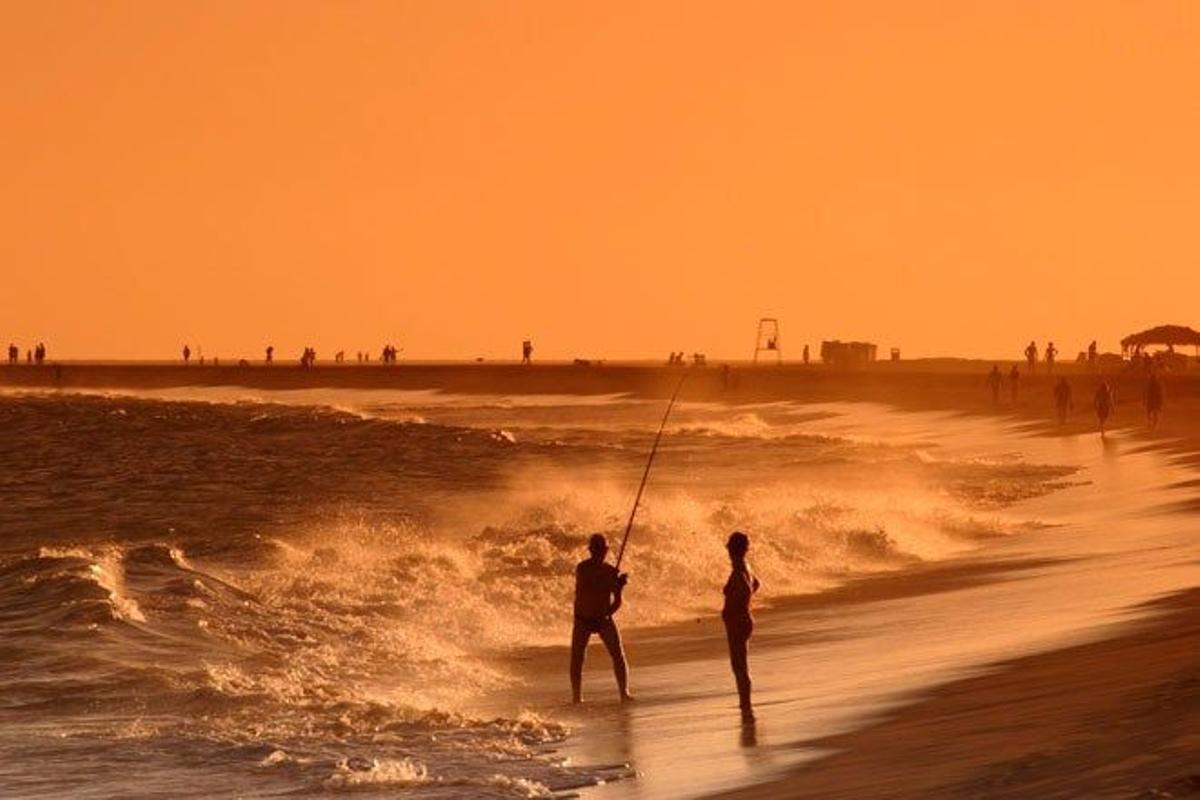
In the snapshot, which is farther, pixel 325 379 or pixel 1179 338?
pixel 325 379

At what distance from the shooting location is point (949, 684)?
17406 mm

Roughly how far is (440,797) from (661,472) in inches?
1654

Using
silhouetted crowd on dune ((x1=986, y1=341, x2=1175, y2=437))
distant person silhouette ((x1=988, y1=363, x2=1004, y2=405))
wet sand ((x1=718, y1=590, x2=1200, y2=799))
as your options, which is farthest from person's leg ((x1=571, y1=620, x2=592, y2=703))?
distant person silhouette ((x1=988, y1=363, x2=1004, y2=405))

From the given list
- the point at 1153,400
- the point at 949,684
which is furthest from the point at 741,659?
the point at 1153,400

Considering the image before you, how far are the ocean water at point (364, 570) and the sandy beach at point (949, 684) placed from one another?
0.74 metres

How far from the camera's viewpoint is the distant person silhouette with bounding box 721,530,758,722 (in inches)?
683

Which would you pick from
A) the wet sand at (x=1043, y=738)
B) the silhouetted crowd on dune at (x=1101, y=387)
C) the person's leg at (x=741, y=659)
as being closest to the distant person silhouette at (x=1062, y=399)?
the silhouetted crowd on dune at (x=1101, y=387)

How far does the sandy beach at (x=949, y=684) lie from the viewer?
43.7ft

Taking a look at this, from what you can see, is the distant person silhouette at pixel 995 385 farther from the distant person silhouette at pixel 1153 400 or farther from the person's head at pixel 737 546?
the person's head at pixel 737 546

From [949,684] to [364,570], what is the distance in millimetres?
15151

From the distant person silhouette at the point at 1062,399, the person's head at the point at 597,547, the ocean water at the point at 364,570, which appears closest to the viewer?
the ocean water at the point at 364,570

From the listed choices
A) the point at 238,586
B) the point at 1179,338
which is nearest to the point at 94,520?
the point at 238,586

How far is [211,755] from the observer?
1688cm

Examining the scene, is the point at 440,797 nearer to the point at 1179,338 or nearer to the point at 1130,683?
the point at 1130,683
